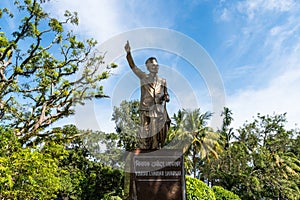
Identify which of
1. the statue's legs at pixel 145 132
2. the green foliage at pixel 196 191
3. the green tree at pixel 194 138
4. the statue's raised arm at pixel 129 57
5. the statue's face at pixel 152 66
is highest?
the green tree at pixel 194 138

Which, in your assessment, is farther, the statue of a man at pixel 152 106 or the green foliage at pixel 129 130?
the green foliage at pixel 129 130

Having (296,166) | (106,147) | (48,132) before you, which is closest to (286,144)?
(296,166)

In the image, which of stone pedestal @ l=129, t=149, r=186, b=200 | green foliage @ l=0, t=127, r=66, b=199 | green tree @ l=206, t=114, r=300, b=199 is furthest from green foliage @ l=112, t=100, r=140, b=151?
stone pedestal @ l=129, t=149, r=186, b=200

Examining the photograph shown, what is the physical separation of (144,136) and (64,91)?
28.1ft

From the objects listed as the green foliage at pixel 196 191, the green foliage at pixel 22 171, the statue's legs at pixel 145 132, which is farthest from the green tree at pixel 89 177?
the statue's legs at pixel 145 132

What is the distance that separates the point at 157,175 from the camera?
17.2 ft

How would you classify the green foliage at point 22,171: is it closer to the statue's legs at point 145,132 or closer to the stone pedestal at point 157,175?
the statue's legs at point 145,132

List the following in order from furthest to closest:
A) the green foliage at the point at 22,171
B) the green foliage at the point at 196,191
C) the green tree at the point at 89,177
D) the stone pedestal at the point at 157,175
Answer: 1. the green tree at the point at 89,177
2. the green foliage at the point at 196,191
3. the green foliage at the point at 22,171
4. the stone pedestal at the point at 157,175

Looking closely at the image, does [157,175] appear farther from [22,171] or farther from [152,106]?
[22,171]

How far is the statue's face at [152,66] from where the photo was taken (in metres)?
6.27

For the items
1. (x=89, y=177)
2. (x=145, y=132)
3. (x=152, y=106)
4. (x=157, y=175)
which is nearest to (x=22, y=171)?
(x=145, y=132)

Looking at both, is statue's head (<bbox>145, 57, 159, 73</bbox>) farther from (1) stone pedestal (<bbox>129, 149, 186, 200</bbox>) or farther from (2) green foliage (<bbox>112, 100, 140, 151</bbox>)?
(2) green foliage (<bbox>112, 100, 140, 151</bbox>)

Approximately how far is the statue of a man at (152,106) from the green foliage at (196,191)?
228 inches

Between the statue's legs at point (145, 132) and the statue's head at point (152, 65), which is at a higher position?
the statue's head at point (152, 65)
